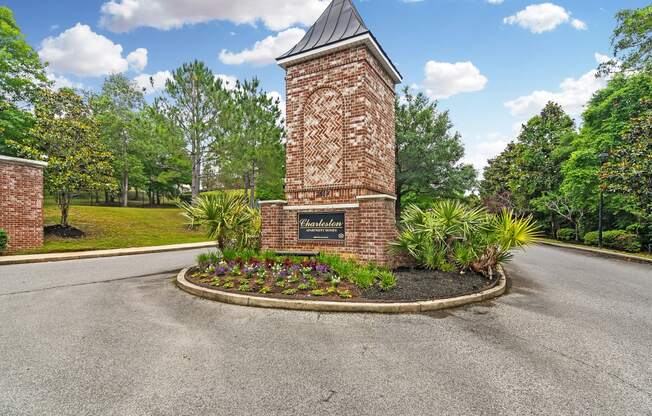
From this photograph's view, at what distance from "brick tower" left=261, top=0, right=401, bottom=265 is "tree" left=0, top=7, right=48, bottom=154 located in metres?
25.0

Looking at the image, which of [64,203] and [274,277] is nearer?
[274,277]

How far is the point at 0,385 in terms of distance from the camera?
Answer: 9.77ft

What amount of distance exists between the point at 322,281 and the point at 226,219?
11.6 feet

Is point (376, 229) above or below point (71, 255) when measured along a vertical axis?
above

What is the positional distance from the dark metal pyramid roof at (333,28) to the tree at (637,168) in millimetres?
14090

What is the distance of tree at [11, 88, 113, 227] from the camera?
15430 mm

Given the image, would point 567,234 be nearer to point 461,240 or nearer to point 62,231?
point 461,240

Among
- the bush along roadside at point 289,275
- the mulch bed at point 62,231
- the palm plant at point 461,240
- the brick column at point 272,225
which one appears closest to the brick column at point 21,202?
the mulch bed at point 62,231

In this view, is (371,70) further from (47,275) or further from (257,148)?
(257,148)

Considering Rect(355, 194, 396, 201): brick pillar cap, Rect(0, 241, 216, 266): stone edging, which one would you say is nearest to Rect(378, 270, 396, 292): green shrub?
Rect(355, 194, 396, 201): brick pillar cap

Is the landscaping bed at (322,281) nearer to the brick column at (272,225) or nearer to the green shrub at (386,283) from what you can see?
the green shrub at (386,283)

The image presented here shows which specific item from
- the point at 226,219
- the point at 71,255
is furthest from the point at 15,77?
the point at 226,219

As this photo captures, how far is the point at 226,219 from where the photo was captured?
328 inches

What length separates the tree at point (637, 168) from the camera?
13336mm
